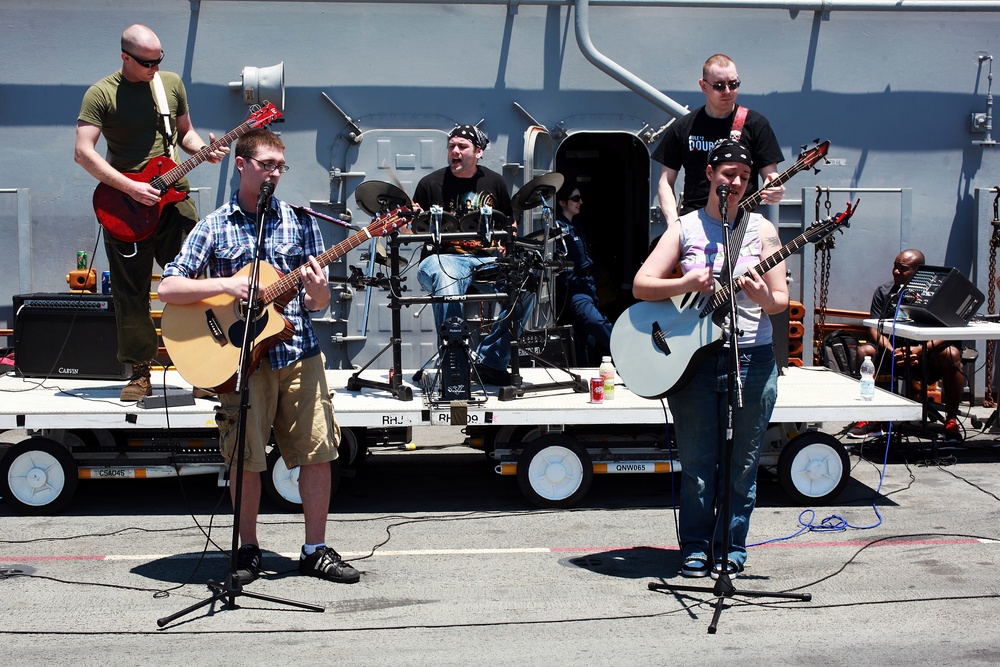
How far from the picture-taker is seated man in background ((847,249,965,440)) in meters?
8.84

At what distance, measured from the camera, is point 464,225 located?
24.5 ft

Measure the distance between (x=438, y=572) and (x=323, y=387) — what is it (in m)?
1.12

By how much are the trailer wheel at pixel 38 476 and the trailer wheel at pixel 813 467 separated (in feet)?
14.7

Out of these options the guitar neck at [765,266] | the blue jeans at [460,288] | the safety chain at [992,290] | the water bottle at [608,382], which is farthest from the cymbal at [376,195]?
the safety chain at [992,290]

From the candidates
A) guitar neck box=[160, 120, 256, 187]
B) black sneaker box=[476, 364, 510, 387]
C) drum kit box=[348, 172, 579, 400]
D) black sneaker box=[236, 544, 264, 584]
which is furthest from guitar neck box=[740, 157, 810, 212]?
guitar neck box=[160, 120, 256, 187]

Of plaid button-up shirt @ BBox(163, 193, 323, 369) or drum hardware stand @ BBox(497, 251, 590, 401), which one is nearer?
plaid button-up shirt @ BBox(163, 193, 323, 369)

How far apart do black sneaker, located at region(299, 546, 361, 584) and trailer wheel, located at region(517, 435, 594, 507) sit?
169cm

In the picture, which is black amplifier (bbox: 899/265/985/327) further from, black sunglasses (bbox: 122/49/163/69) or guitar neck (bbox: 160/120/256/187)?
black sunglasses (bbox: 122/49/163/69)

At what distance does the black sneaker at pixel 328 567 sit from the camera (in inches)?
213

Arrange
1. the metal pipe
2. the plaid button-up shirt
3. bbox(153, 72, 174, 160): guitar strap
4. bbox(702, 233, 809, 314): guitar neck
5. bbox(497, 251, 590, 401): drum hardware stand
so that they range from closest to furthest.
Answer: bbox(702, 233, 809, 314): guitar neck
the plaid button-up shirt
bbox(153, 72, 174, 160): guitar strap
bbox(497, 251, 590, 401): drum hardware stand
the metal pipe

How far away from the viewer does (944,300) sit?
838 centimetres

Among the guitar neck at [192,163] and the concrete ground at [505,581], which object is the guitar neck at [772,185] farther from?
the guitar neck at [192,163]

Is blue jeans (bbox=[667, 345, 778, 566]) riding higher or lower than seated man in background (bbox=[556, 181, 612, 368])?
lower

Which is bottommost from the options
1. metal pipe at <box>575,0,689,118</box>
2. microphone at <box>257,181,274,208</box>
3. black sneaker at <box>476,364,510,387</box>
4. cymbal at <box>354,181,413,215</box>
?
black sneaker at <box>476,364,510,387</box>
